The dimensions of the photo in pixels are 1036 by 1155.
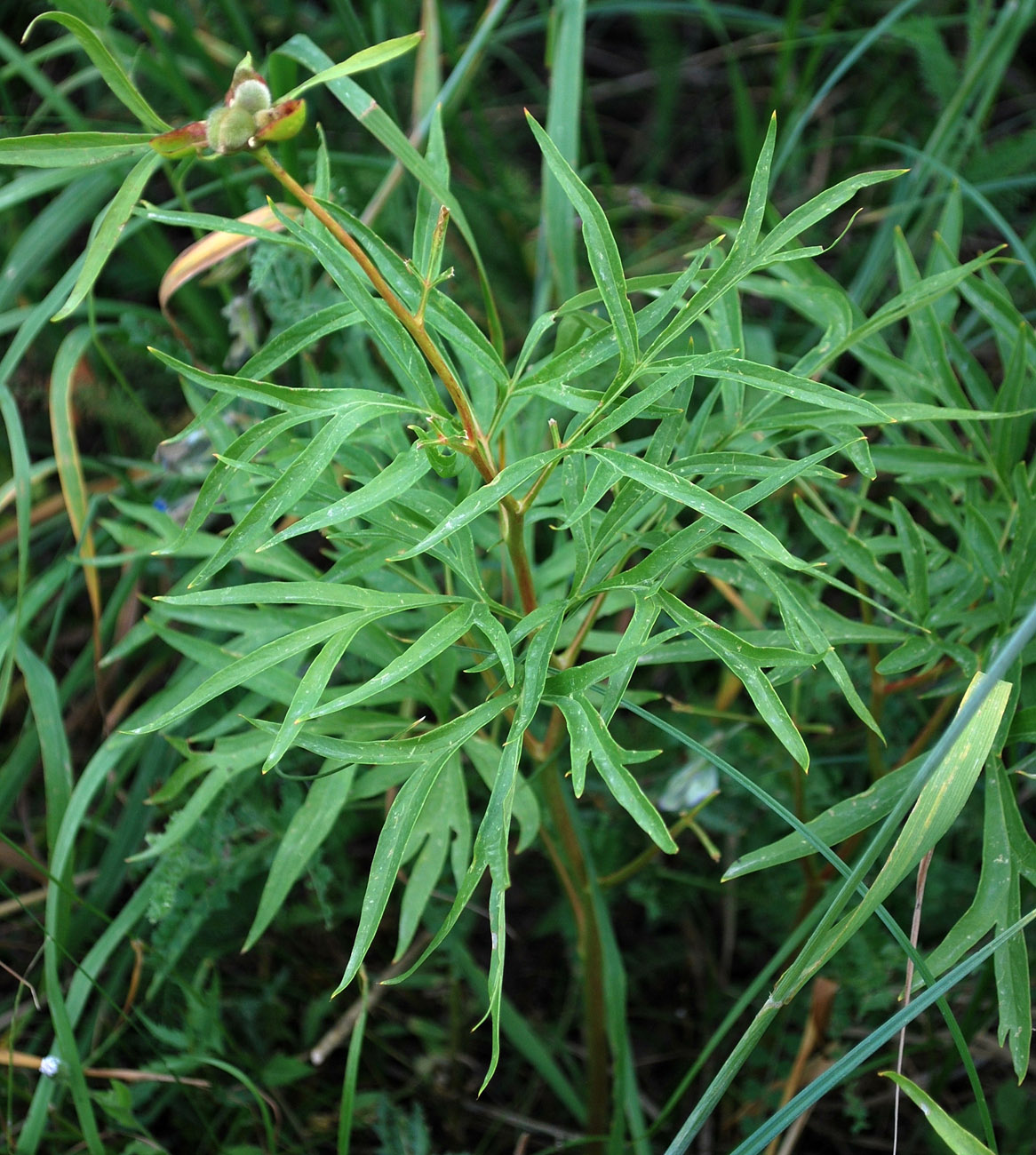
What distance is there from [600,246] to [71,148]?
0.43 metres

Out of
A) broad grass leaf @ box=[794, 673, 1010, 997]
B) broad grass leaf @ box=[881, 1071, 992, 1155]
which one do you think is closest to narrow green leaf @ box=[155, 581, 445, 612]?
broad grass leaf @ box=[794, 673, 1010, 997]

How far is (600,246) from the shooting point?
2.80 ft

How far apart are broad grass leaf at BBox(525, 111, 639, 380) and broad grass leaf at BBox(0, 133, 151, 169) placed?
33 centimetres

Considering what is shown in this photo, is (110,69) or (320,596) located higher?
(110,69)

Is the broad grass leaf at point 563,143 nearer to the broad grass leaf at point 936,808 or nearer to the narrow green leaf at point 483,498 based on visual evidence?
the narrow green leaf at point 483,498

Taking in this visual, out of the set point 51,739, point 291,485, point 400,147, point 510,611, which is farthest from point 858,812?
point 51,739

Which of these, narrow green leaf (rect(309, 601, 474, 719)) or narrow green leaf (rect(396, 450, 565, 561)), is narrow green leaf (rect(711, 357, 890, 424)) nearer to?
narrow green leaf (rect(396, 450, 565, 561))

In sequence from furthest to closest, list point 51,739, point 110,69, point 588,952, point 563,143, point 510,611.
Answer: point 563,143
point 51,739
point 588,952
point 510,611
point 110,69

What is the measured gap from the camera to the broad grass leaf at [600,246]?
0.84m

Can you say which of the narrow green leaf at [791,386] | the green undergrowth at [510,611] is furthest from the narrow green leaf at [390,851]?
the narrow green leaf at [791,386]

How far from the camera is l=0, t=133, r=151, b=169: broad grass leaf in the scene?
754 mm

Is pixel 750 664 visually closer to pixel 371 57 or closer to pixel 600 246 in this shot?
pixel 600 246

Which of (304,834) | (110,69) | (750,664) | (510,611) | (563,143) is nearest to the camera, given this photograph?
(110,69)

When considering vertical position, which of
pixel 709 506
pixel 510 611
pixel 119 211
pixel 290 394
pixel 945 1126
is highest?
pixel 119 211
